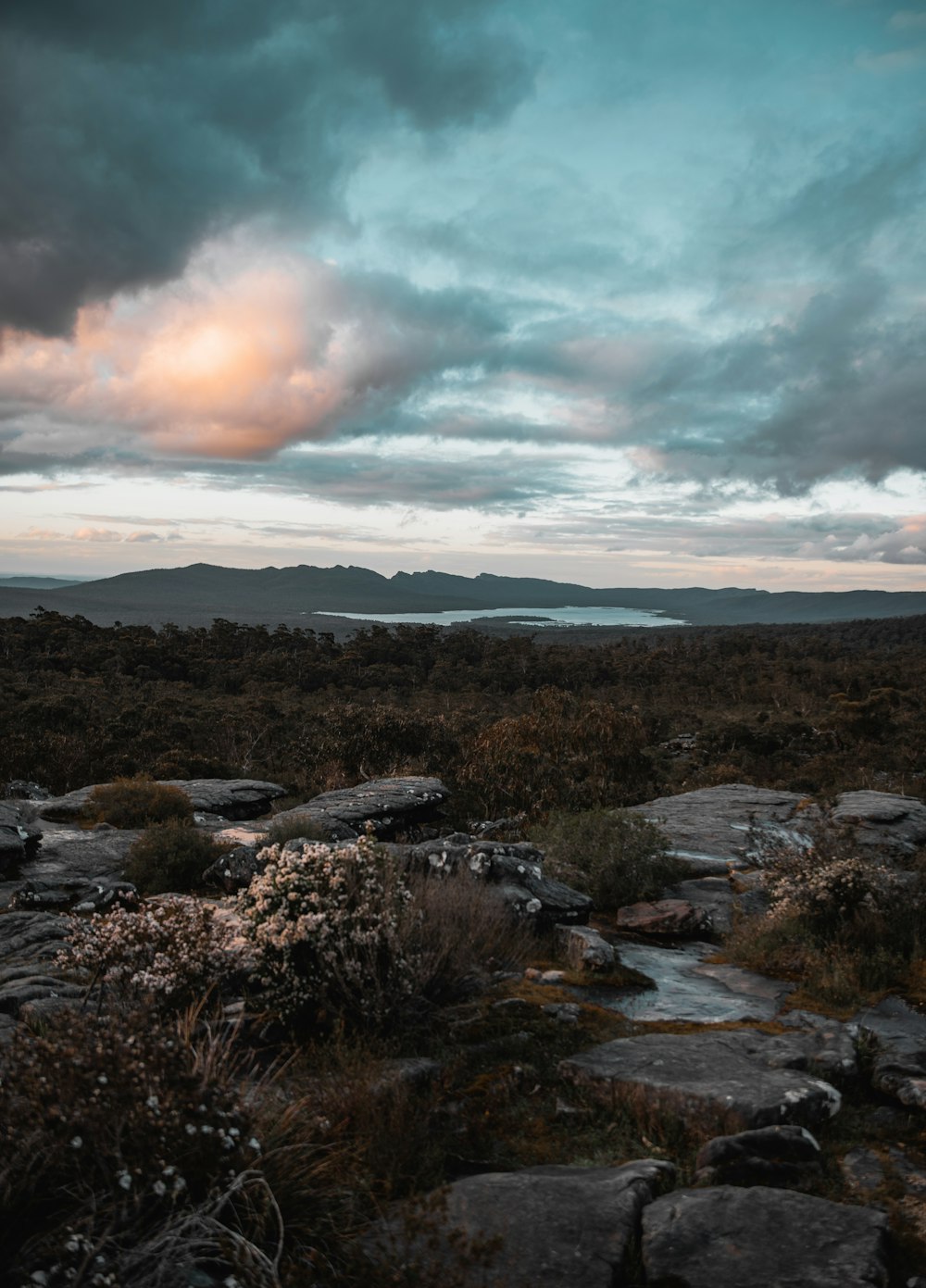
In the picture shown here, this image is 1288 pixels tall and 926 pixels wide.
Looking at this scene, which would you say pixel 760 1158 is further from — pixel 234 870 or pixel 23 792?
pixel 23 792

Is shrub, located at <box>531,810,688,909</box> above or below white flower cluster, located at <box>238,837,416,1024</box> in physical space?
below

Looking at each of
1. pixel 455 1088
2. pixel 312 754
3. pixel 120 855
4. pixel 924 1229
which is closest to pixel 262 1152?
pixel 455 1088

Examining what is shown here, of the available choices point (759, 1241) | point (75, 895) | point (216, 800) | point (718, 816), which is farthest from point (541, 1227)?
point (216, 800)

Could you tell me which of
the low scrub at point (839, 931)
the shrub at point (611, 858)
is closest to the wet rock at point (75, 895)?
the shrub at point (611, 858)

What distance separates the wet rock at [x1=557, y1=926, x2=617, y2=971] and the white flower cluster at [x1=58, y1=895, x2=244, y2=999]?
3106 mm

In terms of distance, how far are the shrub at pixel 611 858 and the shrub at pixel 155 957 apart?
528 centimetres

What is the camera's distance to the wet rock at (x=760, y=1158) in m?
4.33

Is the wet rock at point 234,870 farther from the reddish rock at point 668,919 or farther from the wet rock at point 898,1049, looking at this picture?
the wet rock at point 898,1049

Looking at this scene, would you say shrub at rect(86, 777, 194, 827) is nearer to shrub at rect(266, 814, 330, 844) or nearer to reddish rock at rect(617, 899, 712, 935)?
shrub at rect(266, 814, 330, 844)

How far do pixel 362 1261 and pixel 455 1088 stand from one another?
1816mm

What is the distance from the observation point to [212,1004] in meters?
6.05

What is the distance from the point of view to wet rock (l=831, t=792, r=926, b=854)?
1213 centimetres

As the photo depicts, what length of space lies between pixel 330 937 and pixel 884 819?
1058cm

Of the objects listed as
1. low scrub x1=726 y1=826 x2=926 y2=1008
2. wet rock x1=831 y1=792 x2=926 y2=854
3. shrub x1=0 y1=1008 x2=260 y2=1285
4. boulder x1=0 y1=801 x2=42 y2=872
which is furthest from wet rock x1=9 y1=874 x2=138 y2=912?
wet rock x1=831 y1=792 x2=926 y2=854
